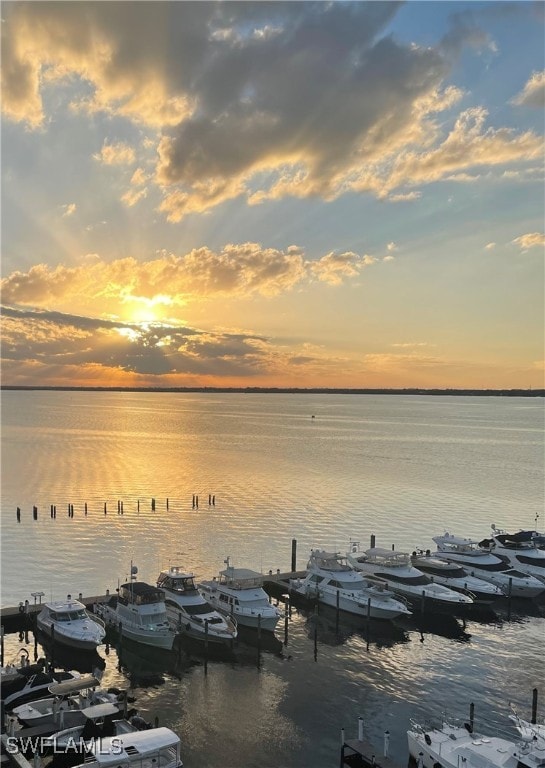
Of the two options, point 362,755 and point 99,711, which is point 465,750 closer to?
point 362,755

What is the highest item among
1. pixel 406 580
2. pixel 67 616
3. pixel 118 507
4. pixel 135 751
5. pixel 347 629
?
pixel 135 751

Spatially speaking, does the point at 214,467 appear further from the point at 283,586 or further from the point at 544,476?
the point at 283,586

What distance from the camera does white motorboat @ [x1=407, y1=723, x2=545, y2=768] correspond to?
2153 centimetres

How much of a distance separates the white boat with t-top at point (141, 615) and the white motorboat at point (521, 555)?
95.1 feet

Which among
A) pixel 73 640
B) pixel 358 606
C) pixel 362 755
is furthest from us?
pixel 358 606

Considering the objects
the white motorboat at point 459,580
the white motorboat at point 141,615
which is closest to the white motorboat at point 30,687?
the white motorboat at point 141,615

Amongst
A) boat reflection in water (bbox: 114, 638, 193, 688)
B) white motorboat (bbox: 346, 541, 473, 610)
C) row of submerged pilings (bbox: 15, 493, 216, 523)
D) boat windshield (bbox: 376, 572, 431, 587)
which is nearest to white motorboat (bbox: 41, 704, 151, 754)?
boat reflection in water (bbox: 114, 638, 193, 688)

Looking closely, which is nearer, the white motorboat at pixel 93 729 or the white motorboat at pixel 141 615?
the white motorboat at pixel 93 729

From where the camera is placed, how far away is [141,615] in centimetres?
3581

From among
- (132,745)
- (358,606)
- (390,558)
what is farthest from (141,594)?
Answer: (390,558)

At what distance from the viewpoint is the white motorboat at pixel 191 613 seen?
118ft

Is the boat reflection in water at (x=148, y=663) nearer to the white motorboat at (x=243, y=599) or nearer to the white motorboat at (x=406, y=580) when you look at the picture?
the white motorboat at (x=243, y=599)

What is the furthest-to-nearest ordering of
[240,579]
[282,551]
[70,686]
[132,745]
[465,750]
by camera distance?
[282,551]
[240,579]
[70,686]
[465,750]
[132,745]

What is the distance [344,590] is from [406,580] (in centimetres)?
515
